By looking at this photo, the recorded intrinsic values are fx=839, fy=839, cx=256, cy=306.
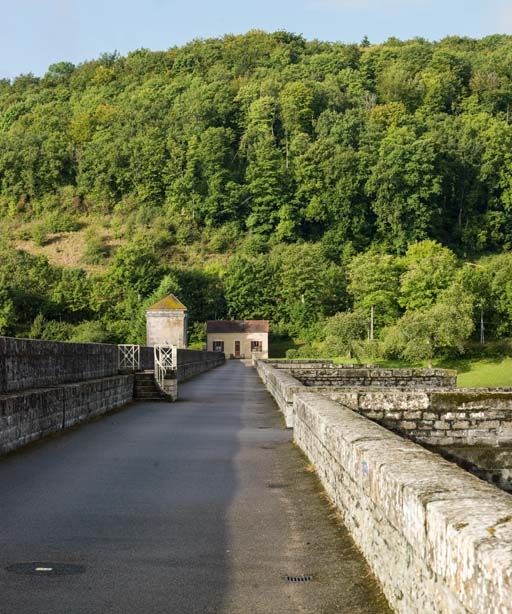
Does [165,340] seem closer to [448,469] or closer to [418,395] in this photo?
[418,395]

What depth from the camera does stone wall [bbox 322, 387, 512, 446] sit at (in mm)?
12266

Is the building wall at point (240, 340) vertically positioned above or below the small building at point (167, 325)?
below

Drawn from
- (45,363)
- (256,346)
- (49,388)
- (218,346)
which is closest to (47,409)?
(49,388)

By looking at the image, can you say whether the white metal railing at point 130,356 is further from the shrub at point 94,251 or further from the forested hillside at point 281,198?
the shrub at point 94,251

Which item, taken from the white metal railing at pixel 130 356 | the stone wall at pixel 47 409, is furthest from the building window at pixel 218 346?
the stone wall at pixel 47 409

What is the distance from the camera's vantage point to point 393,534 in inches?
190

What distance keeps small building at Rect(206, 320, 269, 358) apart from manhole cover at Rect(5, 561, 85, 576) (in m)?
92.5

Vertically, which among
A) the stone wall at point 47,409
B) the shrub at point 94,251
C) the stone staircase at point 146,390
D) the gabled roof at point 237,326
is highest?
the shrub at point 94,251

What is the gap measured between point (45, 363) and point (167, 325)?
62505 mm

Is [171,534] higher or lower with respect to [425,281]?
lower

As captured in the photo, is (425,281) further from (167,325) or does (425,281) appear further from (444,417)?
(444,417)

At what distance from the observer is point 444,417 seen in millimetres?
12359

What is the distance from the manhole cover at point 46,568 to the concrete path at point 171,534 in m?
0.02

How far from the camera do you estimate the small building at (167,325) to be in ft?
255
